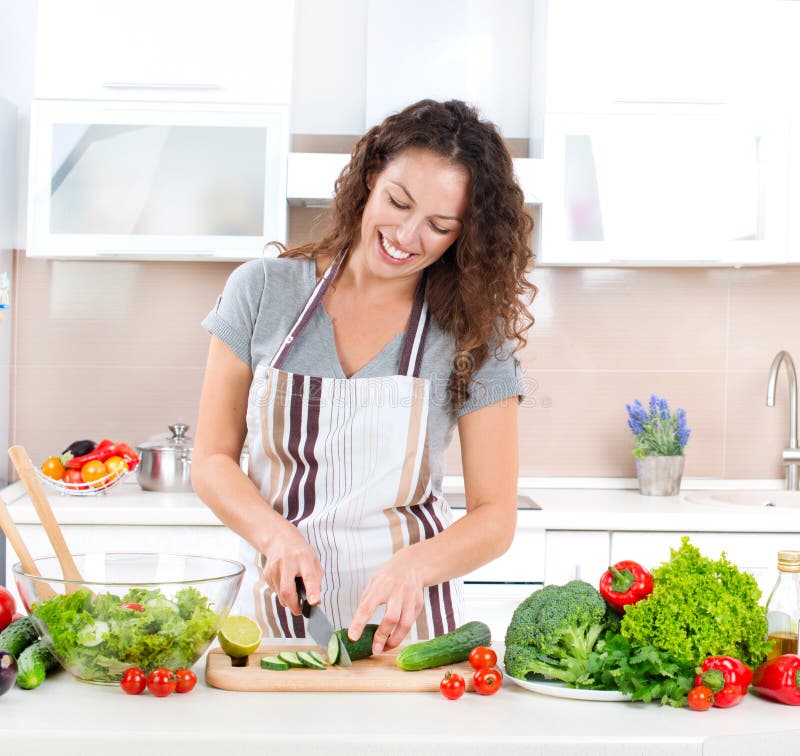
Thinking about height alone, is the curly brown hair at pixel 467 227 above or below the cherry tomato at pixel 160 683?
above

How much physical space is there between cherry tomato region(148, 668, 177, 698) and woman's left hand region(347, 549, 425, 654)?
8.7 inches

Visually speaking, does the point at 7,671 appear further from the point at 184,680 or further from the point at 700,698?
the point at 700,698

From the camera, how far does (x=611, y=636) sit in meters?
1.24

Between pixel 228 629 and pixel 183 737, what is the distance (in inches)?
8.5

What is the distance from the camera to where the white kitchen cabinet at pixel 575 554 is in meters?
2.71

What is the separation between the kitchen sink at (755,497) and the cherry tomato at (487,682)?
193cm

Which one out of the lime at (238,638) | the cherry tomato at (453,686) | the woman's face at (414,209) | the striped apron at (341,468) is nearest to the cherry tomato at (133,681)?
the lime at (238,638)

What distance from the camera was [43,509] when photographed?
1281mm

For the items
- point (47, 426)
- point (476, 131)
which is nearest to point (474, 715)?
point (476, 131)

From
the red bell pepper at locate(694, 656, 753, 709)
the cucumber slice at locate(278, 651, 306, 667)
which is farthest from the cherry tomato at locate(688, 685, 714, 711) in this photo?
the cucumber slice at locate(278, 651, 306, 667)

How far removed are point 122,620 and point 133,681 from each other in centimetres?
8

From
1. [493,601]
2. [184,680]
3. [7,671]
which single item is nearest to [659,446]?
[493,601]

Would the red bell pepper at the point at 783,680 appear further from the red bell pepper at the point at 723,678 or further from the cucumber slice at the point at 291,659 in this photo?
the cucumber slice at the point at 291,659

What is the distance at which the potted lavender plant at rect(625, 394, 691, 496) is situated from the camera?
3053mm
